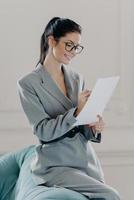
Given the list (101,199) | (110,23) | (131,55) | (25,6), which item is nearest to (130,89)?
(131,55)

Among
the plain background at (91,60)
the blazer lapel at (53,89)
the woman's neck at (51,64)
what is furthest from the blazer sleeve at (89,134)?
the plain background at (91,60)

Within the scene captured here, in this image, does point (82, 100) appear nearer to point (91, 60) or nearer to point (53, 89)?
point (53, 89)

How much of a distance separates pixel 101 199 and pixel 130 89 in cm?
122

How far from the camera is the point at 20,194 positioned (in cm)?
185

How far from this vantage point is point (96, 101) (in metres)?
1.64

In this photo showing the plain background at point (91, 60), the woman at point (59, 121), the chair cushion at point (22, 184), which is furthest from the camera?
the plain background at point (91, 60)

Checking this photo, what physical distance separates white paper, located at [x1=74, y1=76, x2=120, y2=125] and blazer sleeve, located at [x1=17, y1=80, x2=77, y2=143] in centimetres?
4

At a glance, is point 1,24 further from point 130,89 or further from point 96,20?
point 130,89

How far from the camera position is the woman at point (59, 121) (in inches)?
65.4

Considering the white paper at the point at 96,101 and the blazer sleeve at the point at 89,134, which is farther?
the blazer sleeve at the point at 89,134

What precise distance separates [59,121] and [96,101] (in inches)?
6.2

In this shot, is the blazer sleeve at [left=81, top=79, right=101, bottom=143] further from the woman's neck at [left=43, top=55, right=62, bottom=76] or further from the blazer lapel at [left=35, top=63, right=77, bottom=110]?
the woman's neck at [left=43, top=55, right=62, bottom=76]

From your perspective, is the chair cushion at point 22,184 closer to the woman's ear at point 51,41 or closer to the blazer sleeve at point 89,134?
the blazer sleeve at point 89,134

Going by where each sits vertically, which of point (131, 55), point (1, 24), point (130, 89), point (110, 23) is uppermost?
point (1, 24)
